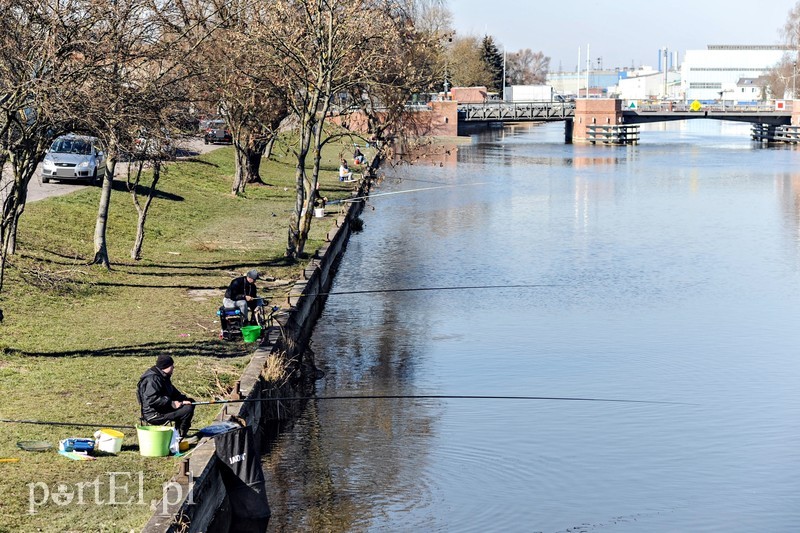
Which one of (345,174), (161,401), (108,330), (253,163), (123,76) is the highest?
(123,76)

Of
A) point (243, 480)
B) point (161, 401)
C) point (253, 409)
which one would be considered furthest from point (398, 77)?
point (243, 480)

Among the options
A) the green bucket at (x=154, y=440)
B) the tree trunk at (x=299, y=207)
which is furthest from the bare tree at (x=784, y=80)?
the green bucket at (x=154, y=440)

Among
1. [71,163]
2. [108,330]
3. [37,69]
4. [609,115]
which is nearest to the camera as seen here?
[37,69]

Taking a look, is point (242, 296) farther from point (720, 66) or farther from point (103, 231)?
point (720, 66)

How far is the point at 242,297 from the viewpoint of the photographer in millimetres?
19125

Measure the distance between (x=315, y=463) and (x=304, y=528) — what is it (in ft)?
7.35

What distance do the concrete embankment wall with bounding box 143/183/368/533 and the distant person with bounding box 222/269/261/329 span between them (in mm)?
564

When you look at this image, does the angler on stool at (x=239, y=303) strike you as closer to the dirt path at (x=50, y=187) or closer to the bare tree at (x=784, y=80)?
the dirt path at (x=50, y=187)

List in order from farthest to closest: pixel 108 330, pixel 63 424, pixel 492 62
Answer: pixel 492 62 < pixel 108 330 < pixel 63 424

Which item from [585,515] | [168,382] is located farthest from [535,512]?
[168,382]

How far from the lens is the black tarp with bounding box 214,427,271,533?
41.5 ft

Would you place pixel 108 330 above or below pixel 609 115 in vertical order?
below

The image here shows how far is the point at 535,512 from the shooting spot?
47.0 ft

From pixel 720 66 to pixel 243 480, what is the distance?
19293cm
